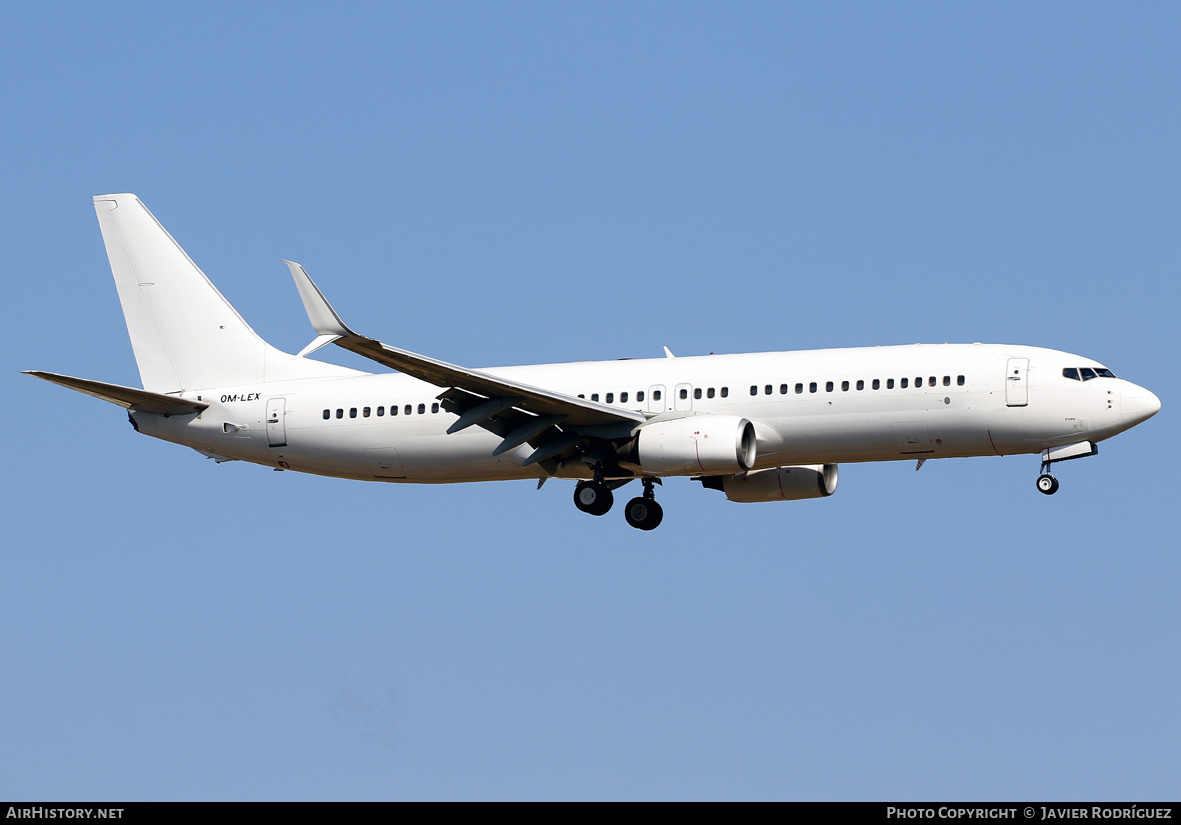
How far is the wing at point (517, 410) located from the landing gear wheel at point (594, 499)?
1.68m

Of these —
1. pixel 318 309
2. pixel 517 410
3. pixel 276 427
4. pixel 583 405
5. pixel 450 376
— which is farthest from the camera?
pixel 276 427

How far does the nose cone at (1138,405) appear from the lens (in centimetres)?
4375

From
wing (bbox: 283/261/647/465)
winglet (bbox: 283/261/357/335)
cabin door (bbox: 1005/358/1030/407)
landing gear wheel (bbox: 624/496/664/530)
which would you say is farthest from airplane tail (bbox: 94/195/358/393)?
cabin door (bbox: 1005/358/1030/407)

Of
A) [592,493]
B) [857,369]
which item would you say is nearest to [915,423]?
[857,369]

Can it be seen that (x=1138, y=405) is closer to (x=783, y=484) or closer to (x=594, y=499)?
(x=783, y=484)

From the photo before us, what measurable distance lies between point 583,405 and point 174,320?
15.7 meters

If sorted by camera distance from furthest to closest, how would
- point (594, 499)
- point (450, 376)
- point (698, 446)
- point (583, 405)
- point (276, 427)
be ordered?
point (276, 427) < point (594, 499) < point (583, 405) < point (698, 446) < point (450, 376)

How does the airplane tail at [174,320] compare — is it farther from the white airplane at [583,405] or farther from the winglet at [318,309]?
the winglet at [318,309]

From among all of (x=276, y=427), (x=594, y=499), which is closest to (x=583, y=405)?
(x=594, y=499)

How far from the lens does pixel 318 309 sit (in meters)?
39.1

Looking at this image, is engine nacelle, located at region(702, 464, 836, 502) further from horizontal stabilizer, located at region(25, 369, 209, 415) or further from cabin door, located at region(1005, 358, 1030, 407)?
horizontal stabilizer, located at region(25, 369, 209, 415)

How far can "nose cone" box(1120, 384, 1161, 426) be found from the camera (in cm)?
4375
